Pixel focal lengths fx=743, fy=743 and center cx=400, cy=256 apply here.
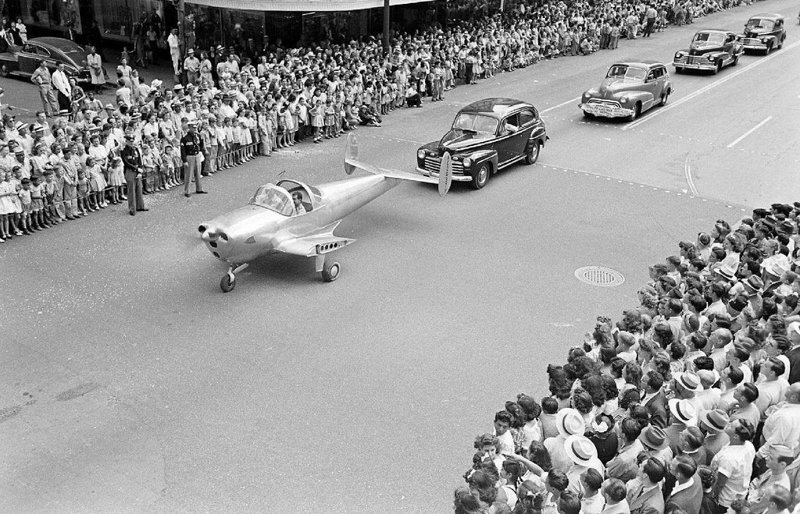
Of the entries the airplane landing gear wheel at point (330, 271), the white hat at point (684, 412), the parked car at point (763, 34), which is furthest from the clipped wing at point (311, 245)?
the parked car at point (763, 34)

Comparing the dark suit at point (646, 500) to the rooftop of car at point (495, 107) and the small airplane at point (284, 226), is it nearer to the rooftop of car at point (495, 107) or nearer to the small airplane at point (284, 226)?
the small airplane at point (284, 226)

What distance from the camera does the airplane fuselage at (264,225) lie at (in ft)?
40.0

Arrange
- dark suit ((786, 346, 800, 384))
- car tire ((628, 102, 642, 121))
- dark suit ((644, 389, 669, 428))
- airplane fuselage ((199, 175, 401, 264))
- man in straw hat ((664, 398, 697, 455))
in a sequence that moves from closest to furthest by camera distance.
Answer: man in straw hat ((664, 398, 697, 455))
dark suit ((644, 389, 669, 428))
dark suit ((786, 346, 800, 384))
airplane fuselage ((199, 175, 401, 264))
car tire ((628, 102, 642, 121))

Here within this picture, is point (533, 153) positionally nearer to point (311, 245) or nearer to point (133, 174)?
point (311, 245)

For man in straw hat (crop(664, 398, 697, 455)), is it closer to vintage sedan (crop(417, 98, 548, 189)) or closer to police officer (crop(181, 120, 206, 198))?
vintage sedan (crop(417, 98, 548, 189))

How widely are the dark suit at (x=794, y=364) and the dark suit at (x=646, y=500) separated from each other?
2888mm

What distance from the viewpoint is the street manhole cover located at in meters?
13.5

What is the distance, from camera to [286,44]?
2986 cm

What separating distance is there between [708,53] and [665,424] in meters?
28.7

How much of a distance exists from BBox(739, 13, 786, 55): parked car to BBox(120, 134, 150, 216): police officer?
1247 inches

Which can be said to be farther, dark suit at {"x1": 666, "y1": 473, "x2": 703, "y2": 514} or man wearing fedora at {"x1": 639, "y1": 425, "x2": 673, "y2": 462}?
man wearing fedora at {"x1": 639, "y1": 425, "x2": 673, "y2": 462}

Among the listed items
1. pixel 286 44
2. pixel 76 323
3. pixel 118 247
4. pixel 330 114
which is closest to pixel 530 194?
pixel 330 114

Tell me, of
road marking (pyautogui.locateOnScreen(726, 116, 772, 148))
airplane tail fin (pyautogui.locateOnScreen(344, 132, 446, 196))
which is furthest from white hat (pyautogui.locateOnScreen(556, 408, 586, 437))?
road marking (pyautogui.locateOnScreen(726, 116, 772, 148))

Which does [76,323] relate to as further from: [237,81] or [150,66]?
[150,66]
